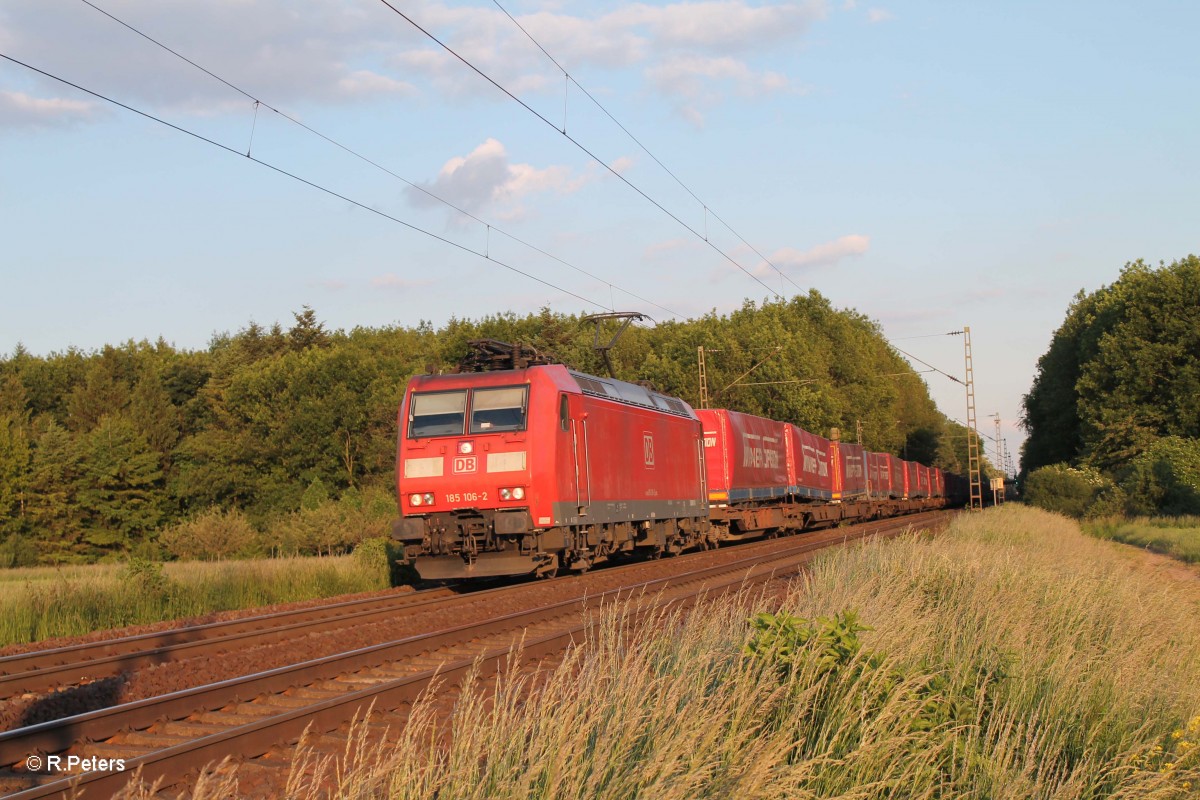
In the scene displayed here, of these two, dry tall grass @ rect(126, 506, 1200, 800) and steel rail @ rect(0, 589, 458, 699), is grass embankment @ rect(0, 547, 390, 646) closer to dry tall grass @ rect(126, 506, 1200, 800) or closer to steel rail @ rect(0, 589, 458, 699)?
steel rail @ rect(0, 589, 458, 699)

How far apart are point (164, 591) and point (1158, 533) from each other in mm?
27328

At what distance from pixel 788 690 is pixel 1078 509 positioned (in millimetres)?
44773

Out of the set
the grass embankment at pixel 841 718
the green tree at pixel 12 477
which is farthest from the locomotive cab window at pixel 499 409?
the green tree at pixel 12 477

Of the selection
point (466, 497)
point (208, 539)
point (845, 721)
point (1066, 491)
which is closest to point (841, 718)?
point (845, 721)

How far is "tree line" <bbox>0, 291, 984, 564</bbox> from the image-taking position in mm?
56375

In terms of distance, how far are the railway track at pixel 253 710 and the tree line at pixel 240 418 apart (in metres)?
41.5

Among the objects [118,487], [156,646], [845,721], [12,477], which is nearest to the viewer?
[845,721]

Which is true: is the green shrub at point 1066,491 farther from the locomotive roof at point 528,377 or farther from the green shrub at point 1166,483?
the locomotive roof at point 528,377

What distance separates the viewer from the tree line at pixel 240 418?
56375 mm

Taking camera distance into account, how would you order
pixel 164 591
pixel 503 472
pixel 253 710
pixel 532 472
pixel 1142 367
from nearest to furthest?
1. pixel 253 710
2. pixel 164 591
3. pixel 532 472
4. pixel 503 472
5. pixel 1142 367

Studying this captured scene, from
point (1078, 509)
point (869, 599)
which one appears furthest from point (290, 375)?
point (869, 599)

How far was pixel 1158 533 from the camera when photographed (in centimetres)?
3077

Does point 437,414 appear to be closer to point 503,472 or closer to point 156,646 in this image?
point 503,472

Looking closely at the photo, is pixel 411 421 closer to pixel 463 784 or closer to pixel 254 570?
pixel 254 570
